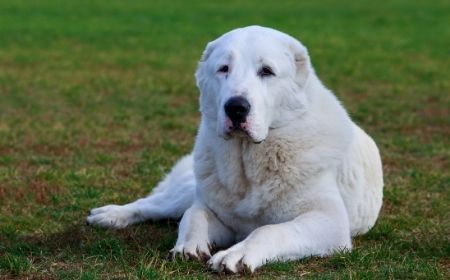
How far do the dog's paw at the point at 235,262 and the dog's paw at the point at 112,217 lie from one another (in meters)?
1.73

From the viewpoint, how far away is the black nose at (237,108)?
5.91 meters

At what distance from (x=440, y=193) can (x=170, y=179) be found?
2539 millimetres

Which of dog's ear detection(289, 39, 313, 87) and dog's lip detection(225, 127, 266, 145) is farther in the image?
dog's ear detection(289, 39, 313, 87)

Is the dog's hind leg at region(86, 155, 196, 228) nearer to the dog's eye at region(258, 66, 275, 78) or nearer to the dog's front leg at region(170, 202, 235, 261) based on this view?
the dog's front leg at region(170, 202, 235, 261)

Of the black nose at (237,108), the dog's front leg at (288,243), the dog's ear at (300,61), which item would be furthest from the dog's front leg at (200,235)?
the dog's ear at (300,61)

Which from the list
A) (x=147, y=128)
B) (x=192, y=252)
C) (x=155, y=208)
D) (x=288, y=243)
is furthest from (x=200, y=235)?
(x=147, y=128)

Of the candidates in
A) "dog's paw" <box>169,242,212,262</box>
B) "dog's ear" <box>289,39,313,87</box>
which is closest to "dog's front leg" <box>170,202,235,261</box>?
"dog's paw" <box>169,242,212,262</box>

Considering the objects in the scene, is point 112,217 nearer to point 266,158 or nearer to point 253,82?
point 266,158

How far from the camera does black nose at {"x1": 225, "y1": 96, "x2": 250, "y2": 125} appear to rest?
5910 millimetres

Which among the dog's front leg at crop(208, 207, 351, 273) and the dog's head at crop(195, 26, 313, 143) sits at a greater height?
the dog's head at crop(195, 26, 313, 143)

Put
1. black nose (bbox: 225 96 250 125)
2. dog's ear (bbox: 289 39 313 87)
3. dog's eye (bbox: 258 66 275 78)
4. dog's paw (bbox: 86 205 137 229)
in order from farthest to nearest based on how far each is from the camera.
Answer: dog's paw (bbox: 86 205 137 229) < dog's ear (bbox: 289 39 313 87) < dog's eye (bbox: 258 66 275 78) < black nose (bbox: 225 96 250 125)

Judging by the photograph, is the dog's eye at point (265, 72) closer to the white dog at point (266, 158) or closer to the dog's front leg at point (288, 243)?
the white dog at point (266, 158)

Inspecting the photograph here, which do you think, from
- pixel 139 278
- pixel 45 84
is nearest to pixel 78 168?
pixel 139 278

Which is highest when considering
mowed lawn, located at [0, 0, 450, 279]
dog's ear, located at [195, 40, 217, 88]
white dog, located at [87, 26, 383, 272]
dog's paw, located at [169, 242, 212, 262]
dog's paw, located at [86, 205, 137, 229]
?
dog's ear, located at [195, 40, 217, 88]
